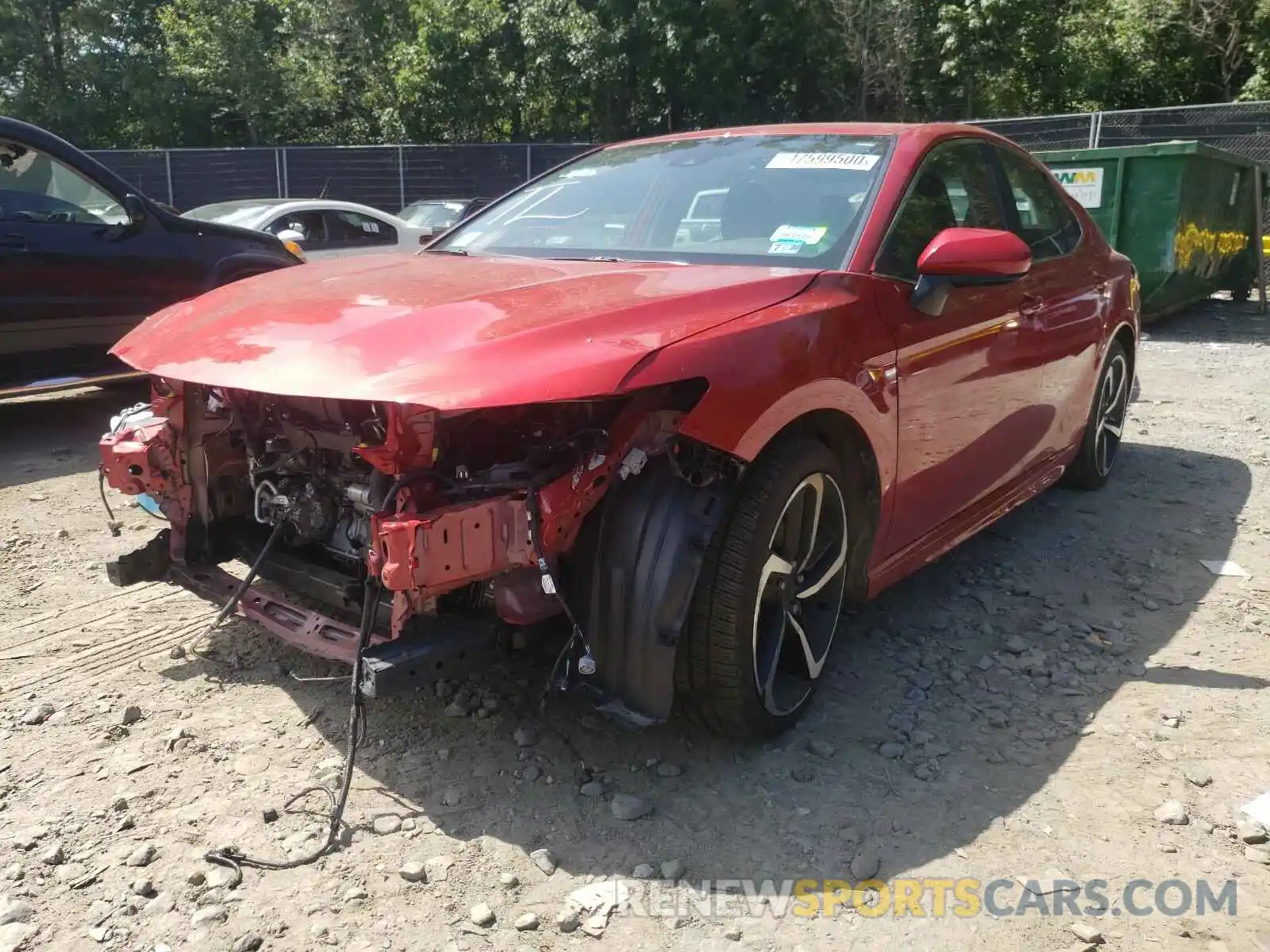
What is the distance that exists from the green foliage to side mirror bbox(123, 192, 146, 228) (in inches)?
749

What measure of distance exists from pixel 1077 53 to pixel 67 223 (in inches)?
906

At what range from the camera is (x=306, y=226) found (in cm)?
1067

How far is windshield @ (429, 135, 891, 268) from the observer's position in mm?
3162

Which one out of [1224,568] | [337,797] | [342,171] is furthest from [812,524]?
[342,171]

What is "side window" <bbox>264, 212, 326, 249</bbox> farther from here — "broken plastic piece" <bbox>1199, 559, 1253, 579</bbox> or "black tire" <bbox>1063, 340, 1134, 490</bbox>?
"broken plastic piece" <bbox>1199, 559, 1253, 579</bbox>

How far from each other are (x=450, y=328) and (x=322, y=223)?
9266 mm

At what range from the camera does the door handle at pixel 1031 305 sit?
3.76 meters

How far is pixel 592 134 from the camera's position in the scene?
25906 millimetres

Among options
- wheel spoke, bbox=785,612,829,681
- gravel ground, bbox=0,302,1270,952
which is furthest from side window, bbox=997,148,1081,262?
wheel spoke, bbox=785,612,829,681

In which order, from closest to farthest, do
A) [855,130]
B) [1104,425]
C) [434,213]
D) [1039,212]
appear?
[855,130] → [1039,212] → [1104,425] → [434,213]

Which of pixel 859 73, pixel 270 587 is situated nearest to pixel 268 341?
pixel 270 587

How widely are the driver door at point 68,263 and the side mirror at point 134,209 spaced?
0.11 ft

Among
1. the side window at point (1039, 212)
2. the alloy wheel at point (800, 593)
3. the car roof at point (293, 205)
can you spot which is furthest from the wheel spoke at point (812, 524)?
the car roof at point (293, 205)

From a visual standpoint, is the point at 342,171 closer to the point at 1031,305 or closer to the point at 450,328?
the point at 1031,305
